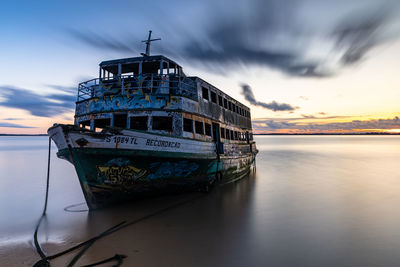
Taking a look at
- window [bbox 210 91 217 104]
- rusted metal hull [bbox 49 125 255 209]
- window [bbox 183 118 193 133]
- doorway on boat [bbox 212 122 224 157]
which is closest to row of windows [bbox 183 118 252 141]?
window [bbox 183 118 193 133]

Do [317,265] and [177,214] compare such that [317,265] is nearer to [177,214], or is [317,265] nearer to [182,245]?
[182,245]

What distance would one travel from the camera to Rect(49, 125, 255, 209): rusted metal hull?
8273 millimetres

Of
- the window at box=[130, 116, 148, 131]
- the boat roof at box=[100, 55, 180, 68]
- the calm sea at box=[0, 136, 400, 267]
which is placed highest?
the boat roof at box=[100, 55, 180, 68]

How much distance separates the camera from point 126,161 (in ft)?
29.3

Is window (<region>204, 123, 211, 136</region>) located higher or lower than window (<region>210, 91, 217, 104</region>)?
lower

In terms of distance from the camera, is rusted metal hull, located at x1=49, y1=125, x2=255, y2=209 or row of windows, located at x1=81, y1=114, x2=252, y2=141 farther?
row of windows, located at x1=81, y1=114, x2=252, y2=141

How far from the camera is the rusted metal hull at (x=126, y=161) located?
27.1ft

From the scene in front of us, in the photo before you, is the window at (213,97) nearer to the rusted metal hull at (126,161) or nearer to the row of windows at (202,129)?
the row of windows at (202,129)

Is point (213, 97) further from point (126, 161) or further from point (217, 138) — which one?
point (126, 161)

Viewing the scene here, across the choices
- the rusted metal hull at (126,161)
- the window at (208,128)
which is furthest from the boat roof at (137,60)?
the rusted metal hull at (126,161)

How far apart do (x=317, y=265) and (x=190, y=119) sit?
785cm

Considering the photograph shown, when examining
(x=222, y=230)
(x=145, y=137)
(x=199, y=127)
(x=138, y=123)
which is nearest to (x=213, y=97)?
(x=199, y=127)

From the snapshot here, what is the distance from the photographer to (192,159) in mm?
11242

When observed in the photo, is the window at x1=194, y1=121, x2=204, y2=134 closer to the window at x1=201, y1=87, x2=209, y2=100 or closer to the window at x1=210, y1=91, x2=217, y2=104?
the window at x1=201, y1=87, x2=209, y2=100
